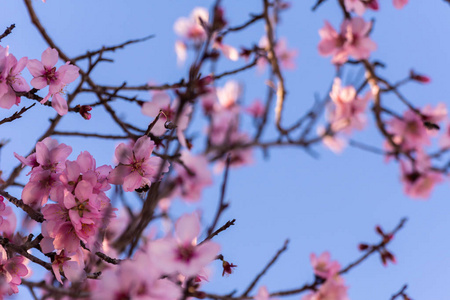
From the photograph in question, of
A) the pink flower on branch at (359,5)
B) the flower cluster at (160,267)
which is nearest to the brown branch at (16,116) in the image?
the flower cluster at (160,267)

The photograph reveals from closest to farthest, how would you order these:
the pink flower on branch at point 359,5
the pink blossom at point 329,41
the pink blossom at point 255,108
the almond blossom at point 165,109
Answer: the almond blossom at point 165,109 < the pink flower on branch at point 359,5 < the pink blossom at point 329,41 < the pink blossom at point 255,108

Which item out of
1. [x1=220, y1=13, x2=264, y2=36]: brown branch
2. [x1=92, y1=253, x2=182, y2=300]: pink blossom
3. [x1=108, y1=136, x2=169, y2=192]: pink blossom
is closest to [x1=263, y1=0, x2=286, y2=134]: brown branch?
[x1=220, y1=13, x2=264, y2=36]: brown branch

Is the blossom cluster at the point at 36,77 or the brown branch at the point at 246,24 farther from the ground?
the brown branch at the point at 246,24

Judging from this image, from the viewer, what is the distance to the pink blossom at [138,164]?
5.23 ft

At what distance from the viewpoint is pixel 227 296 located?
1478 millimetres

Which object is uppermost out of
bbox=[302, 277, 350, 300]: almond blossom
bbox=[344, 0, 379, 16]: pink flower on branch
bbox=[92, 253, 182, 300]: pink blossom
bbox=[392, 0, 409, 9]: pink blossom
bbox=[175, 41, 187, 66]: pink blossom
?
bbox=[175, 41, 187, 66]: pink blossom

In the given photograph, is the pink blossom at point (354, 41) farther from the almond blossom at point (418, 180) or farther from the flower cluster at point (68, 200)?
the flower cluster at point (68, 200)

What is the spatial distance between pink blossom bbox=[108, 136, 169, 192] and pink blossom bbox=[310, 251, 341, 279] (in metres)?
1.82

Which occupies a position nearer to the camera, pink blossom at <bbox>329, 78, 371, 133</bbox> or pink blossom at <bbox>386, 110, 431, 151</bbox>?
pink blossom at <bbox>329, 78, 371, 133</bbox>

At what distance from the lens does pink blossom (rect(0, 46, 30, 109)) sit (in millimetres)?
1647

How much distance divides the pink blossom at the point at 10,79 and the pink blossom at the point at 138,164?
0.56 m

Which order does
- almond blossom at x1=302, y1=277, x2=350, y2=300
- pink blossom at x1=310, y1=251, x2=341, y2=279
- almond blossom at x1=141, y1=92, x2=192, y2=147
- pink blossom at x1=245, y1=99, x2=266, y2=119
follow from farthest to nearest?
pink blossom at x1=245, y1=99, x2=266, y2=119, pink blossom at x1=310, y1=251, x2=341, y2=279, almond blossom at x1=302, y1=277, x2=350, y2=300, almond blossom at x1=141, y1=92, x2=192, y2=147

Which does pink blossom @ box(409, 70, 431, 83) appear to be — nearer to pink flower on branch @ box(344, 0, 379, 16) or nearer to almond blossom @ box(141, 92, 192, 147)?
pink flower on branch @ box(344, 0, 379, 16)

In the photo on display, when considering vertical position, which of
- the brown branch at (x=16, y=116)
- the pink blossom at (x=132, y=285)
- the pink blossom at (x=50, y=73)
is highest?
the pink blossom at (x=50, y=73)
